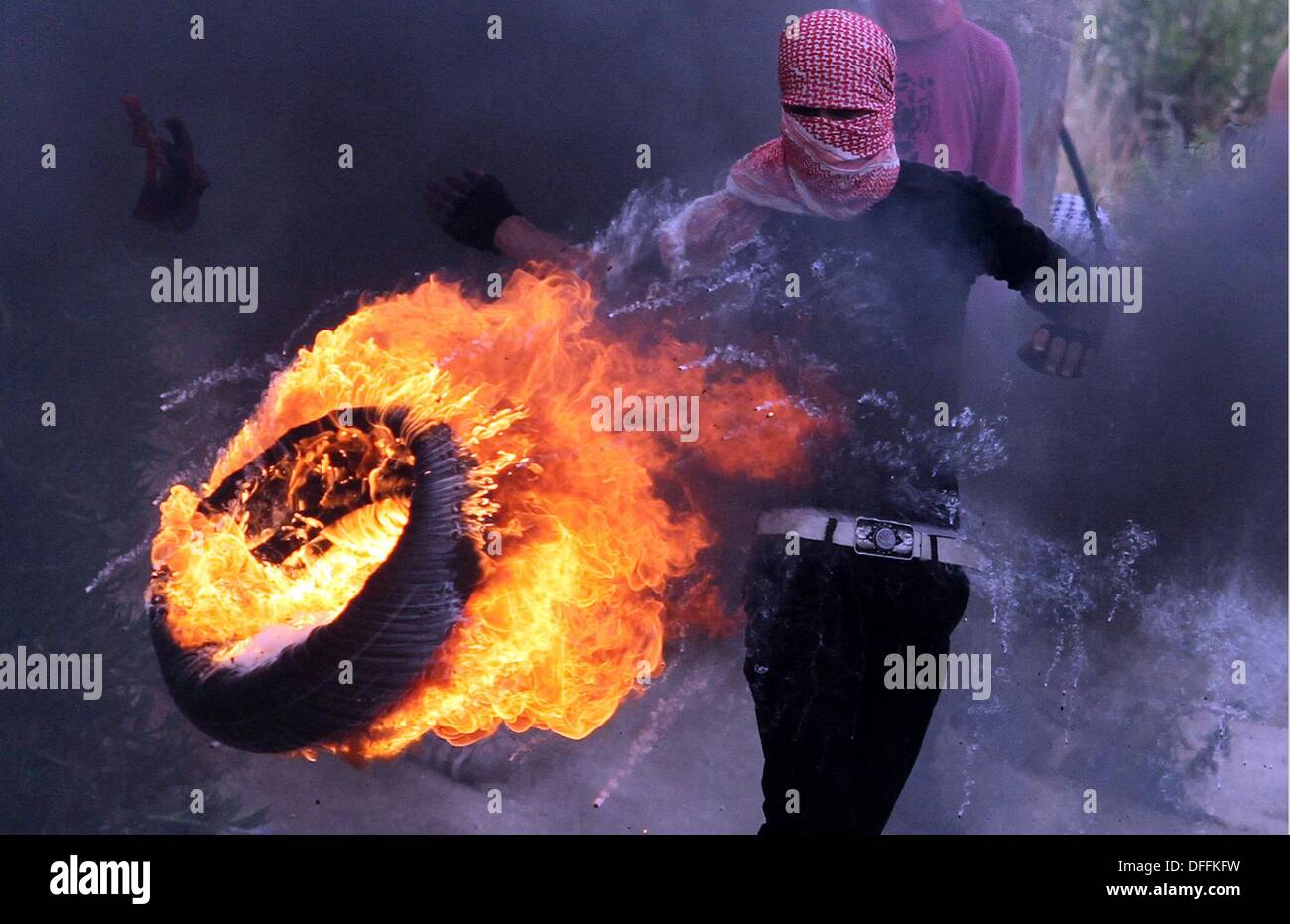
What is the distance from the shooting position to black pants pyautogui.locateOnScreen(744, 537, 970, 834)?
3.99 m

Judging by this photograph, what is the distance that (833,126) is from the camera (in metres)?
3.74

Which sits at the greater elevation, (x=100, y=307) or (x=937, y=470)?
(x=100, y=307)

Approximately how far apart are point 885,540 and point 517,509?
1.23 m

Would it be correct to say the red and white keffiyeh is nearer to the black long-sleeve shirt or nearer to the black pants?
the black long-sleeve shirt

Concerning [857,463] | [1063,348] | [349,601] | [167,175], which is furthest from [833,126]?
Answer: [167,175]

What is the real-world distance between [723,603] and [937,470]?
866 millimetres

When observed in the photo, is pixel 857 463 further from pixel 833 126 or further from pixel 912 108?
pixel 912 108

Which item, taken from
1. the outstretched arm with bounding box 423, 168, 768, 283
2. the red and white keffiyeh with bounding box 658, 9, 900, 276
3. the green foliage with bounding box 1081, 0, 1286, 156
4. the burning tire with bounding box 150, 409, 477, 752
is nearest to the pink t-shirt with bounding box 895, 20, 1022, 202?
the green foliage with bounding box 1081, 0, 1286, 156

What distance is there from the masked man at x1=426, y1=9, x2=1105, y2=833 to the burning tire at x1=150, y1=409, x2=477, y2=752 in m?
1.05

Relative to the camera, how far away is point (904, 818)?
433 centimetres

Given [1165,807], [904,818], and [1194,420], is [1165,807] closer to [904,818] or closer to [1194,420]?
[904,818]

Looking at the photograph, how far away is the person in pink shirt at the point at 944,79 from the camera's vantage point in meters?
Answer: 4.29

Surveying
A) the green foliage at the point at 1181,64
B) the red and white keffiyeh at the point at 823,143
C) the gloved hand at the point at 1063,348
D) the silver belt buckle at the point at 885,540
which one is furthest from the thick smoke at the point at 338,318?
the silver belt buckle at the point at 885,540
